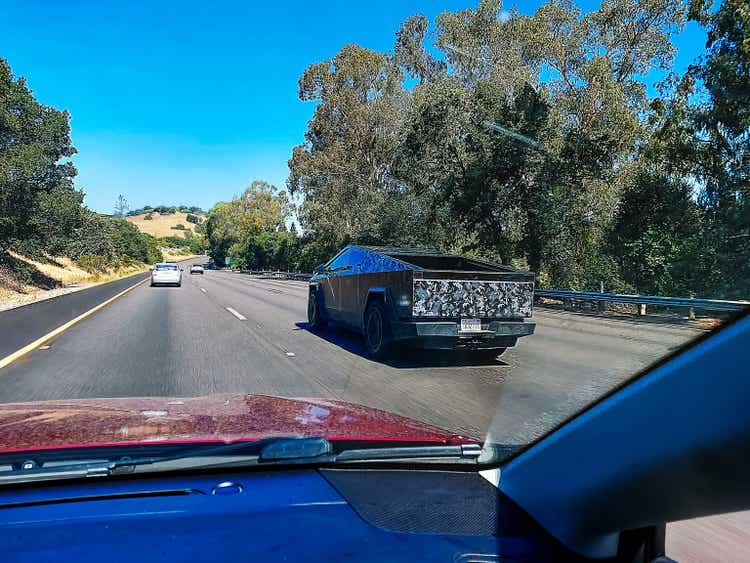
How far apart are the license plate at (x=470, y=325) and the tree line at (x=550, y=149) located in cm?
177

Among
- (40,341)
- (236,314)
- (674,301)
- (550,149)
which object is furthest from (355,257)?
(550,149)

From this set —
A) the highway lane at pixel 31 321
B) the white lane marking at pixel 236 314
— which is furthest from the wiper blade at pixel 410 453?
the white lane marking at pixel 236 314

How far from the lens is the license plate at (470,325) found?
8570 millimetres

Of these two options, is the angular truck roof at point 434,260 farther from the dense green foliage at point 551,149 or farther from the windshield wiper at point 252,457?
the windshield wiper at point 252,457

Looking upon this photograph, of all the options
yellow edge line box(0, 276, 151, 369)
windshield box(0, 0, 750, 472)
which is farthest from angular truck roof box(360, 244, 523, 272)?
yellow edge line box(0, 276, 151, 369)

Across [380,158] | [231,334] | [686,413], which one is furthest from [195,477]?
[380,158]

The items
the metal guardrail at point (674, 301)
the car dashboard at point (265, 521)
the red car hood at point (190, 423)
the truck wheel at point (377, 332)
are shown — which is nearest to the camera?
the metal guardrail at point (674, 301)

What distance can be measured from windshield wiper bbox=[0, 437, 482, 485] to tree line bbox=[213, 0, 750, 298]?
124 centimetres

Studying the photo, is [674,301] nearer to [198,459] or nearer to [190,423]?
[198,459]

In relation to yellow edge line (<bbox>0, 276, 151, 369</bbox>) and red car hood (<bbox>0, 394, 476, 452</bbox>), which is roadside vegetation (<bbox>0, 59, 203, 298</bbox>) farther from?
red car hood (<bbox>0, 394, 476, 452</bbox>)

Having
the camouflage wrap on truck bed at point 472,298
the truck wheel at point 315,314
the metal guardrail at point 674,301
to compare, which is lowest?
the truck wheel at point 315,314

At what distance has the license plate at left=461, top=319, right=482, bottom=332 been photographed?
8570 mm

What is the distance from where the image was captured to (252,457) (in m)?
2.42

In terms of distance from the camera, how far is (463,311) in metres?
8.59
